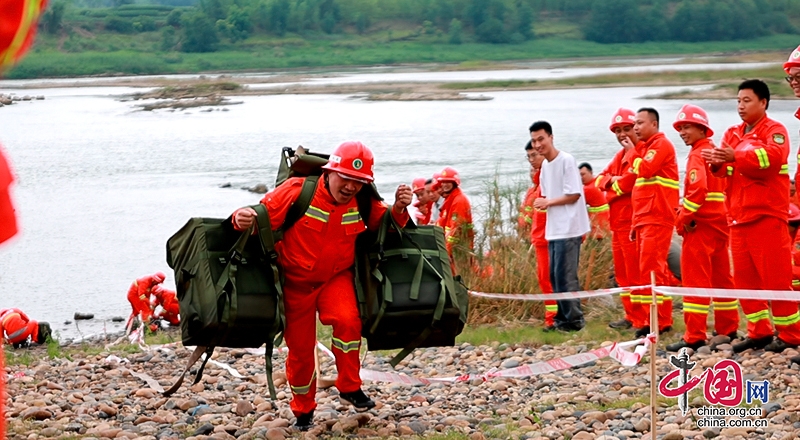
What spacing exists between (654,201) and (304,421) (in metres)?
3.80

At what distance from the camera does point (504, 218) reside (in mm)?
12938

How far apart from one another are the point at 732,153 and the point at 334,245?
3.06 m

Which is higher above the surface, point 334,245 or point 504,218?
point 334,245

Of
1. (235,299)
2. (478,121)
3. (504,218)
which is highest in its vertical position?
(235,299)

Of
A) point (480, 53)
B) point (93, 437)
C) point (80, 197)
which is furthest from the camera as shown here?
point (480, 53)

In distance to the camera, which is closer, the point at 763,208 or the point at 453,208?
the point at 763,208

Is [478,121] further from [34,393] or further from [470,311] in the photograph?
[34,393]

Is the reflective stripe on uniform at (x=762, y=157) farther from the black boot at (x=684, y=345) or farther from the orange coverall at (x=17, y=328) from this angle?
the orange coverall at (x=17, y=328)

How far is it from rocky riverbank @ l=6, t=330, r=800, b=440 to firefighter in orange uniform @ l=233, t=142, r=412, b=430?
0.42m

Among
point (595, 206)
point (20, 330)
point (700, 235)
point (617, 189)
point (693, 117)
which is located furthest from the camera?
point (20, 330)

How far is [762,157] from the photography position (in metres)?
8.08

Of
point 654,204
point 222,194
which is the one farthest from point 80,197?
point 654,204

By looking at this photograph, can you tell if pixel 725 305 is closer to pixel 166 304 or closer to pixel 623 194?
pixel 623 194

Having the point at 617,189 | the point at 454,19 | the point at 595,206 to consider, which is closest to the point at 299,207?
the point at 617,189
